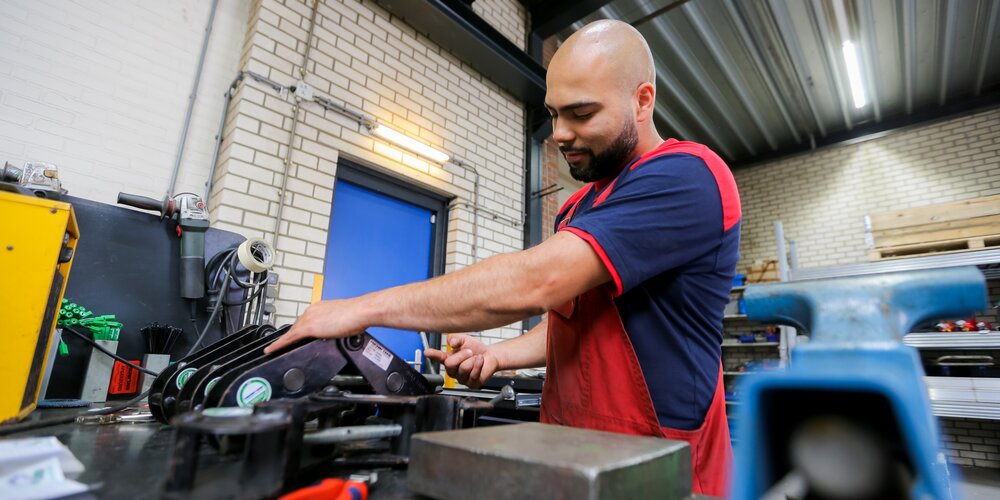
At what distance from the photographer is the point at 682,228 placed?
0.87 meters

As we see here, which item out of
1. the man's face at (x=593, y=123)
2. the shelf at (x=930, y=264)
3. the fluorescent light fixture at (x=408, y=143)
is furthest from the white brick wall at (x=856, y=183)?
the man's face at (x=593, y=123)

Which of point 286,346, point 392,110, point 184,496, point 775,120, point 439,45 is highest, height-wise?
point 775,120

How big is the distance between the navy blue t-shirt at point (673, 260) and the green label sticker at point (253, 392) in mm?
582

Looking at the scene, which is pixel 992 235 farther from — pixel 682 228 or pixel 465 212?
pixel 682 228

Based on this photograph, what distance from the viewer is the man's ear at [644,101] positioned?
120 cm

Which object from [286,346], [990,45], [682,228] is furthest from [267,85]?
[990,45]

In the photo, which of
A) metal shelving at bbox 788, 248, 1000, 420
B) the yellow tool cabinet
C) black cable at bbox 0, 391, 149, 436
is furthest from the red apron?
metal shelving at bbox 788, 248, 1000, 420

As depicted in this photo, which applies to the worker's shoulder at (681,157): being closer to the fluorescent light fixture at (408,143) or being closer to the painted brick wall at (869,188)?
the fluorescent light fixture at (408,143)

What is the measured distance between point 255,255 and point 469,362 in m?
1.03

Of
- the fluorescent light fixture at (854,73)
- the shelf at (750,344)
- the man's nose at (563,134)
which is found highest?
the fluorescent light fixture at (854,73)

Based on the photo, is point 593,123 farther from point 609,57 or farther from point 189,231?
point 189,231

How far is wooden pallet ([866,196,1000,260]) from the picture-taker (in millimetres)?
4008

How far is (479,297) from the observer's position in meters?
0.84

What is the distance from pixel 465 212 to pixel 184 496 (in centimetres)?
314
